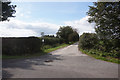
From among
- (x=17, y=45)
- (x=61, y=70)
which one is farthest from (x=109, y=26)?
(x=17, y=45)

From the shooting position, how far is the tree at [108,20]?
378 inches

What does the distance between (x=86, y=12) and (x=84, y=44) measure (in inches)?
246

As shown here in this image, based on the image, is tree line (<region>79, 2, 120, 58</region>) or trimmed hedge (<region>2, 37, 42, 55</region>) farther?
trimmed hedge (<region>2, 37, 42, 55</region>)

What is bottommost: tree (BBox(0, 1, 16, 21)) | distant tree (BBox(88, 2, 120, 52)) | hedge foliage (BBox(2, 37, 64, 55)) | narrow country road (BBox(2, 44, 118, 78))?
narrow country road (BBox(2, 44, 118, 78))

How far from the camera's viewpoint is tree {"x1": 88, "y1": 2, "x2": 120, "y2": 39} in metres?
9.60

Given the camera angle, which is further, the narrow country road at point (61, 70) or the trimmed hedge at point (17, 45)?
the trimmed hedge at point (17, 45)

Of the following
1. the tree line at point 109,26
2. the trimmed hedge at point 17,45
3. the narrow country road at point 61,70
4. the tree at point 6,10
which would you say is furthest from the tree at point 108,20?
the tree at point 6,10

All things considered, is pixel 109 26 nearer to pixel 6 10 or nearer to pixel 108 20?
pixel 108 20

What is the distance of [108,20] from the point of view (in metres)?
9.96

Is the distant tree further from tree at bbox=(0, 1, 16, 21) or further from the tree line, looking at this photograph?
tree at bbox=(0, 1, 16, 21)

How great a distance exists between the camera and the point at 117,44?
9938 millimetres

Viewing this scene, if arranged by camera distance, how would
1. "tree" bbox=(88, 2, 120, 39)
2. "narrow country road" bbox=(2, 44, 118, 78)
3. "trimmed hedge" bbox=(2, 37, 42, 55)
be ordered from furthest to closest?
"trimmed hedge" bbox=(2, 37, 42, 55)
"tree" bbox=(88, 2, 120, 39)
"narrow country road" bbox=(2, 44, 118, 78)

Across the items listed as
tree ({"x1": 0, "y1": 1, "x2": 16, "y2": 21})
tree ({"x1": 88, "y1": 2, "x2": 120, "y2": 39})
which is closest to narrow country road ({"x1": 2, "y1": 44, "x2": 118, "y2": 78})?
tree ({"x1": 88, "y1": 2, "x2": 120, "y2": 39})

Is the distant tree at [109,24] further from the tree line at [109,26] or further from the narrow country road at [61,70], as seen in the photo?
the narrow country road at [61,70]
